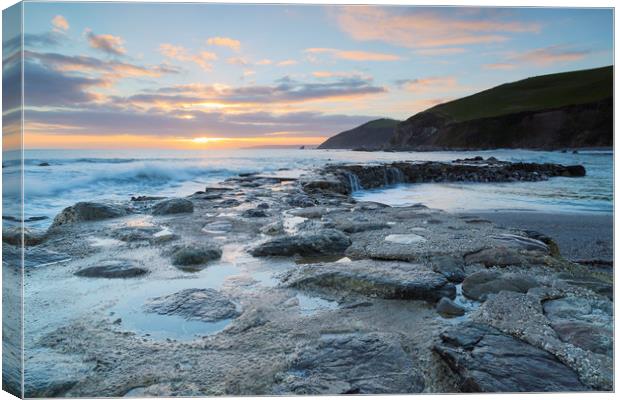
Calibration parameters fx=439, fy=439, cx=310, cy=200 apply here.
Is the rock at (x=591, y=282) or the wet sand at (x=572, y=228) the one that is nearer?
the rock at (x=591, y=282)

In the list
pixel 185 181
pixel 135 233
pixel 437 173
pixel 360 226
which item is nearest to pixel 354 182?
pixel 437 173

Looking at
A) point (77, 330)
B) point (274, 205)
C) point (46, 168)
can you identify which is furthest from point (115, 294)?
point (274, 205)

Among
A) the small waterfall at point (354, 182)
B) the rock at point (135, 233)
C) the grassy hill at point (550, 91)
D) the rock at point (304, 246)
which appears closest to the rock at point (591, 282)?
the grassy hill at point (550, 91)

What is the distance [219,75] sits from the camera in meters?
4.36

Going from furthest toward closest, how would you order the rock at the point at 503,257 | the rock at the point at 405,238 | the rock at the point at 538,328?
the rock at the point at 405,238 < the rock at the point at 503,257 < the rock at the point at 538,328

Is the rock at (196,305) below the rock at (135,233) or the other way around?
below

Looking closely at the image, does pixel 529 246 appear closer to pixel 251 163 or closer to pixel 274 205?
pixel 274 205

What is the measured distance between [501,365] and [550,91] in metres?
3.94

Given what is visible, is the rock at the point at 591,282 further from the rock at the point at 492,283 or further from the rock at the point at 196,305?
the rock at the point at 196,305

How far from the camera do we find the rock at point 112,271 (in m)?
3.30

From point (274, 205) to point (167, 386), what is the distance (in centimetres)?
531

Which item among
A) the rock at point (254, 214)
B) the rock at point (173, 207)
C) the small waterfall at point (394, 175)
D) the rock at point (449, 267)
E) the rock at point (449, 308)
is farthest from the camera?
the small waterfall at point (394, 175)

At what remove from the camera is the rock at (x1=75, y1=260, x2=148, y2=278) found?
3301 mm

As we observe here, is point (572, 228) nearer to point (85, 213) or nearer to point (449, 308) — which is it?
point (449, 308)
